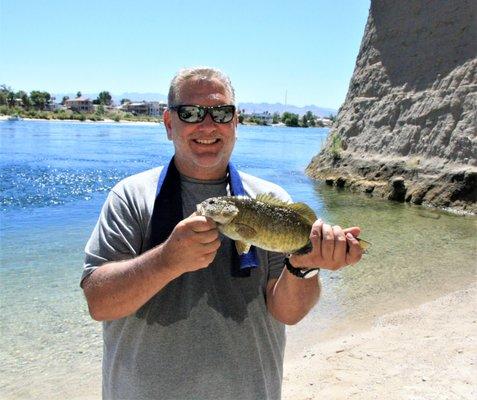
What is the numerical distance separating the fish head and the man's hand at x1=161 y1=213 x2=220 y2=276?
0.03 metres

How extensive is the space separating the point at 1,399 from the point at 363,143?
22246 mm

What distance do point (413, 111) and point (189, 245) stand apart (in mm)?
22971

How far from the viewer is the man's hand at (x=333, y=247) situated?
228cm

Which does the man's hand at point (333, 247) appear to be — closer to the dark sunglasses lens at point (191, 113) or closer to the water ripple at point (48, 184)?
the dark sunglasses lens at point (191, 113)

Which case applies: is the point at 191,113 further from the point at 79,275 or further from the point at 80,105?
the point at 80,105

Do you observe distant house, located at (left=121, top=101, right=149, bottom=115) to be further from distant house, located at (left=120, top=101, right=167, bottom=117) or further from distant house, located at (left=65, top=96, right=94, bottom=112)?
distant house, located at (left=65, top=96, right=94, bottom=112)

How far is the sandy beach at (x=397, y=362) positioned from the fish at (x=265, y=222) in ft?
10.4

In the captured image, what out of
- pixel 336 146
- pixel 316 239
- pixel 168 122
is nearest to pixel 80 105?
pixel 336 146

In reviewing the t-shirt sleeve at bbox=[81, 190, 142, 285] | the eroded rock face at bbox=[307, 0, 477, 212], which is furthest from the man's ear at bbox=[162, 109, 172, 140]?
the eroded rock face at bbox=[307, 0, 477, 212]

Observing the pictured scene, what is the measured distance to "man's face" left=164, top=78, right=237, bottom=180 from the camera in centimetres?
245

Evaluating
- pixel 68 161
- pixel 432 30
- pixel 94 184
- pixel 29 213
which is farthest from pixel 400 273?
pixel 68 161

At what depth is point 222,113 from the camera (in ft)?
8.21

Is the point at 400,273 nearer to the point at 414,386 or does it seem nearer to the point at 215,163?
the point at 414,386

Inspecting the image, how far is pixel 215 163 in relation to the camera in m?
2.46
